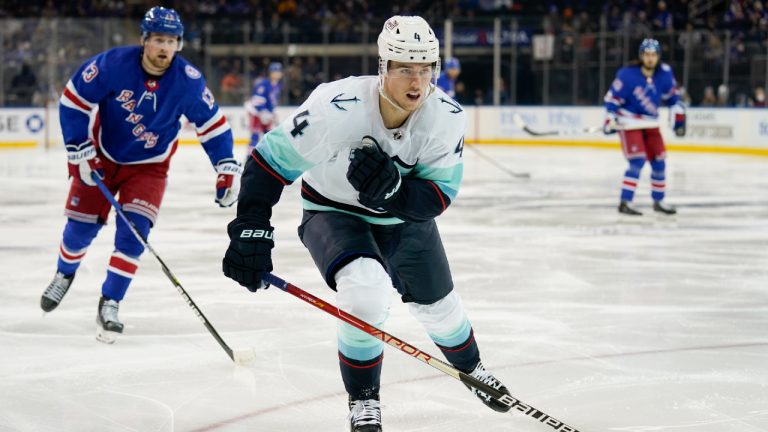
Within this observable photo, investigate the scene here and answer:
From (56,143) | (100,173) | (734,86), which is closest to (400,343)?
(100,173)

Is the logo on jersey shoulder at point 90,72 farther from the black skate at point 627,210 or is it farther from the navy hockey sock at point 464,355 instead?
the black skate at point 627,210

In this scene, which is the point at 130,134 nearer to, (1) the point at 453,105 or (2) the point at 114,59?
(2) the point at 114,59

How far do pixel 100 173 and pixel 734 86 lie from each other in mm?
11738

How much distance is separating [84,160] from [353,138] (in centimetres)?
164

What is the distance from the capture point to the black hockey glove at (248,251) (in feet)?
8.14

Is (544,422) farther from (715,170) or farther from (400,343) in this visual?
(715,170)

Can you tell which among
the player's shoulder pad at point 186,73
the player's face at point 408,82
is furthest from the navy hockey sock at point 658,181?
the player's face at point 408,82

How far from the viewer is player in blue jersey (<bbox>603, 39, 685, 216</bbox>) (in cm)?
782

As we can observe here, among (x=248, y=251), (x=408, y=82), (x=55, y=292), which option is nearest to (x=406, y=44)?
(x=408, y=82)

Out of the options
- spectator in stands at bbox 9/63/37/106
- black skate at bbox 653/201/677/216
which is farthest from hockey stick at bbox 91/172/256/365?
spectator in stands at bbox 9/63/37/106

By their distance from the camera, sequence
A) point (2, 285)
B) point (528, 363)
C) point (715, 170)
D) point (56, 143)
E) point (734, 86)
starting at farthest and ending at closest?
point (56, 143) < point (734, 86) < point (715, 170) < point (2, 285) < point (528, 363)

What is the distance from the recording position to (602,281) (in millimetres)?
5012

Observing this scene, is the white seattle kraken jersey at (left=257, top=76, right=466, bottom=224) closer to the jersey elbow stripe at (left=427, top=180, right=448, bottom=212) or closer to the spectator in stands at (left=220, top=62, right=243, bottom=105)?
the jersey elbow stripe at (left=427, top=180, right=448, bottom=212)

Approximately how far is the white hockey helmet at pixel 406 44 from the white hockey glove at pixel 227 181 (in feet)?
4.86
